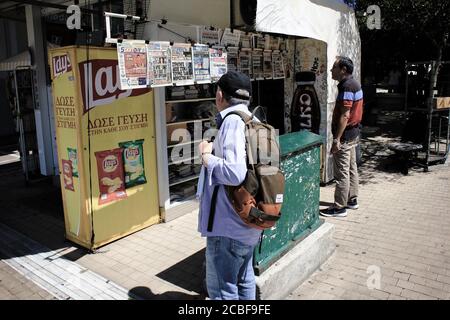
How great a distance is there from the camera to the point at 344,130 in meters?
5.21

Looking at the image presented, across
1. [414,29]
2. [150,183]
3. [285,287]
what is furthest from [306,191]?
[414,29]

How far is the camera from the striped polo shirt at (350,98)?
5.00 meters

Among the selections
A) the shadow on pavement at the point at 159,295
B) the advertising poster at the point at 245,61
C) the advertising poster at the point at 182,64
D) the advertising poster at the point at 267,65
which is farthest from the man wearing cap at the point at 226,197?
the advertising poster at the point at 267,65

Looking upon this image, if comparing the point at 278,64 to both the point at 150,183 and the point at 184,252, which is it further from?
the point at 184,252

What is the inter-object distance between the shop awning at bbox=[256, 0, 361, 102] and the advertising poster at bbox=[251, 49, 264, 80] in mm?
1001

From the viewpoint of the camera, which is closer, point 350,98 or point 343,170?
point 350,98

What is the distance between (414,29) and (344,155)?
4.61 m

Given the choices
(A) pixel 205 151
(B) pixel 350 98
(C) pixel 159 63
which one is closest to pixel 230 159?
(A) pixel 205 151

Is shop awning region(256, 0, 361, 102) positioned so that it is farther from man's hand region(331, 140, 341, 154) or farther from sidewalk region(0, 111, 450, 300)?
sidewalk region(0, 111, 450, 300)

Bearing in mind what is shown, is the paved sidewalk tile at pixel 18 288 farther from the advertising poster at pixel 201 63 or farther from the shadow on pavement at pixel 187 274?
the advertising poster at pixel 201 63

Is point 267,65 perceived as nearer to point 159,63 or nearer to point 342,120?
point 342,120

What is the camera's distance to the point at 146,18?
4645mm

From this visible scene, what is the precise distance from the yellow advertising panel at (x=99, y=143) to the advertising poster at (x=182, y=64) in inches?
18.2

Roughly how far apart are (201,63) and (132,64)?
1.17 metres
